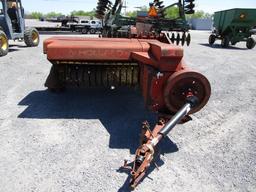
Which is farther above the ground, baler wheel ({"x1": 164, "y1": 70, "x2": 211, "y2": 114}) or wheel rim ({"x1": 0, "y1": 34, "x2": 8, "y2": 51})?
baler wheel ({"x1": 164, "y1": 70, "x2": 211, "y2": 114})

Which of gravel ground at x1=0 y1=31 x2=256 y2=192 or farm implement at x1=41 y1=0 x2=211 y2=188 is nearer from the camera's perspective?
gravel ground at x1=0 y1=31 x2=256 y2=192

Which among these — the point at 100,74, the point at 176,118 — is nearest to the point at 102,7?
the point at 100,74

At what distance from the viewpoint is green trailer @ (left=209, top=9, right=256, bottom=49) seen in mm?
17297

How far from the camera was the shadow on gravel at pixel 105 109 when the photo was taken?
4391 millimetres

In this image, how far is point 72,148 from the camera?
3.96 metres

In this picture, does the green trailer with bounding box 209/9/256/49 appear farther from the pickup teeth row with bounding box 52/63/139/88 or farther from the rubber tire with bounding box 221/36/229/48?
the pickup teeth row with bounding box 52/63/139/88

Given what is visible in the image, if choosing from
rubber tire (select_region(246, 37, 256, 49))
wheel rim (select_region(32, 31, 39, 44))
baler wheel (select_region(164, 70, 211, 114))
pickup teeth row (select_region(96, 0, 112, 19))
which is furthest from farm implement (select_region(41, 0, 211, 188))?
rubber tire (select_region(246, 37, 256, 49))

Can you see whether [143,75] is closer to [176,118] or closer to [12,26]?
[176,118]

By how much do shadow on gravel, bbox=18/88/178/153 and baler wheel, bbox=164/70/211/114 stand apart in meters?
0.67

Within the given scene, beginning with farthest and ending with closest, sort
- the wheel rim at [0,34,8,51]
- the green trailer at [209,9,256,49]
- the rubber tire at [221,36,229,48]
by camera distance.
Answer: the rubber tire at [221,36,229,48], the green trailer at [209,9,256,49], the wheel rim at [0,34,8,51]

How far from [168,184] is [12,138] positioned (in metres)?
2.39

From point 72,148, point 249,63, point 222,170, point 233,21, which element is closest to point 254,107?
point 222,170

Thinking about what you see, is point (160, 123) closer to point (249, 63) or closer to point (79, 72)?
point (79, 72)

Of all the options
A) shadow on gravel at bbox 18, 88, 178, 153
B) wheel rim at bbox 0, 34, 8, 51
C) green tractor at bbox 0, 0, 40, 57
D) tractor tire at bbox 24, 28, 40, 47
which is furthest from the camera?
tractor tire at bbox 24, 28, 40, 47
